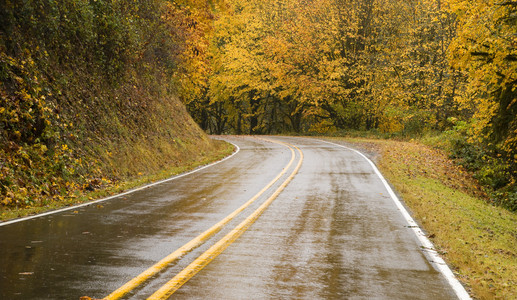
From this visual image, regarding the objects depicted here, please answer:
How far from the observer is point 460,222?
10195mm

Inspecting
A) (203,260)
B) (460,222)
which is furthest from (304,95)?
(203,260)

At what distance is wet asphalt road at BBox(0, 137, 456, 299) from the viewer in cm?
523

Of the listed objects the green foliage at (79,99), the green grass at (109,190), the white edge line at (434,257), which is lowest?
the green grass at (109,190)

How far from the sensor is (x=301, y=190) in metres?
13.3

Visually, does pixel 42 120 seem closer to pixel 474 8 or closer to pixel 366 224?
pixel 366 224

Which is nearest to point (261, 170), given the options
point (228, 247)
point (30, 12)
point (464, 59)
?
point (464, 59)

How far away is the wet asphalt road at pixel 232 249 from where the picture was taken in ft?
17.1

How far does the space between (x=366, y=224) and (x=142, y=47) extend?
15.8 m

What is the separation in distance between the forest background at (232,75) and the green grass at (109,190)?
0.36 meters

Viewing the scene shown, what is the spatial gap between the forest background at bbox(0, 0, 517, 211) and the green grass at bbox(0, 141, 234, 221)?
14.1 inches

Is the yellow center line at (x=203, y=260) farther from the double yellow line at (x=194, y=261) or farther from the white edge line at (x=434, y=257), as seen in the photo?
the white edge line at (x=434, y=257)

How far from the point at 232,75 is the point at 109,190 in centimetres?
3313

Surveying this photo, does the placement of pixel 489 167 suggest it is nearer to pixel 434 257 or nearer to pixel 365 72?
pixel 434 257

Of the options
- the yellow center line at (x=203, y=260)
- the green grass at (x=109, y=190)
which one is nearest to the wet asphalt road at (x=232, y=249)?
the yellow center line at (x=203, y=260)
